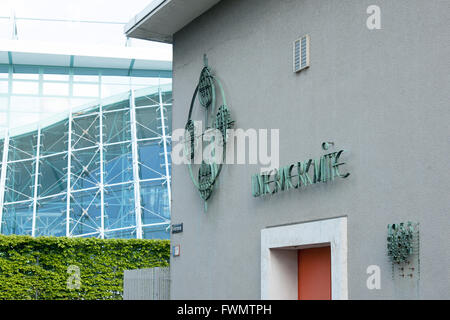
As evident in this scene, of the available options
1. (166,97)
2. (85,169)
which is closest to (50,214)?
(85,169)

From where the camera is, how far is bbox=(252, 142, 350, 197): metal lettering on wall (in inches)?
323

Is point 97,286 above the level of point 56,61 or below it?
below

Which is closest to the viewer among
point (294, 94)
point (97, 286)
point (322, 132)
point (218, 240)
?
point (322, 132)

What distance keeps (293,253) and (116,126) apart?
2182cm

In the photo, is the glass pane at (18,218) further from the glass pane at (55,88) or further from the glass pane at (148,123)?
the glass pane at (148,123)

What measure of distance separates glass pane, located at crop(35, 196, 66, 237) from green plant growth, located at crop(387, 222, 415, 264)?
22701mm

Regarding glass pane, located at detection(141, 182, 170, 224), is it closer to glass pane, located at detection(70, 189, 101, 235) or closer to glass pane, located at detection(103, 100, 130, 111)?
glass pane, located at detection(70, 189, 101, 235)

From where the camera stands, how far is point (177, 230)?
11.9m

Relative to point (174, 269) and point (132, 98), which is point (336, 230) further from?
point (132, 98)

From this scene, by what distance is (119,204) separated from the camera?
28.9m

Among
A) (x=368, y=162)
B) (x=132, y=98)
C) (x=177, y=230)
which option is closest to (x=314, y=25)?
(x=368, y=162)

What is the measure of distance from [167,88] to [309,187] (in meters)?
23.2

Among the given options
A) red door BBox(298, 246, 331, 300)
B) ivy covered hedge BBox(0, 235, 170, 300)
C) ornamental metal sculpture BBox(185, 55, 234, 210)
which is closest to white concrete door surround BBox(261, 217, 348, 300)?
red door BBox(298, 246, 331, 300)

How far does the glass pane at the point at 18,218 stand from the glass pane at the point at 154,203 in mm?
4546
